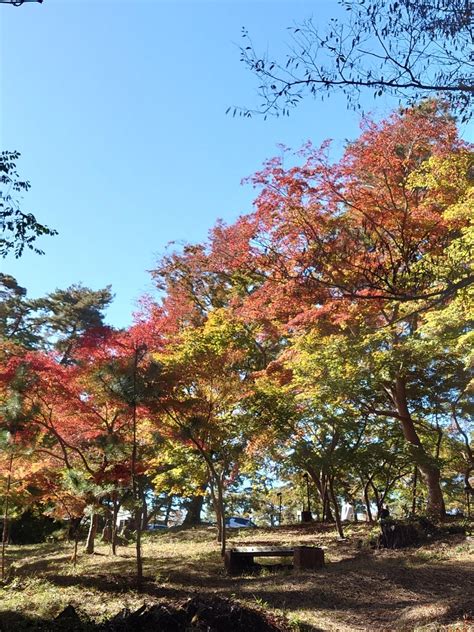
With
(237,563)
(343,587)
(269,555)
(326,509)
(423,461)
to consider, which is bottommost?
(343,587)

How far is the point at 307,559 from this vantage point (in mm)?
8094

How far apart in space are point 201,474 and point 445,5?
470 inches

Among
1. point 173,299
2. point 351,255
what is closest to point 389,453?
point 351,255

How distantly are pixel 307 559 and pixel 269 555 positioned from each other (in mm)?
646

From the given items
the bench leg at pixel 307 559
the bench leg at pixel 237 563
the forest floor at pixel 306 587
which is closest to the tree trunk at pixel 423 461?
the forest floor at pixel 306 587

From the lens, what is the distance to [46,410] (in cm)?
988

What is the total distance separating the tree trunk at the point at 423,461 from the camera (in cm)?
1050

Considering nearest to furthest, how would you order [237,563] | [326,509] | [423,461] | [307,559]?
1. [307,559]
2. [237,563]
3. [423,461]
4. [326,509]

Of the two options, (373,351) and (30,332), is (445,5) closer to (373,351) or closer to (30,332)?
(373,351)

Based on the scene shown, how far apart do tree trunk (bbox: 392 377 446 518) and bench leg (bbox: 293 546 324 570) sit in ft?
11.4

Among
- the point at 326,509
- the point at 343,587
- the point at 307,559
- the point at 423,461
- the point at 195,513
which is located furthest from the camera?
the point at 195,513

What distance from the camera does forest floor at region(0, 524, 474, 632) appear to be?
5.13 meters

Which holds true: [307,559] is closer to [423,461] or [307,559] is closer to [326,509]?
[423,461]

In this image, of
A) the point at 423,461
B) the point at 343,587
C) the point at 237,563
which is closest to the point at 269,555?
the point at 237,563
